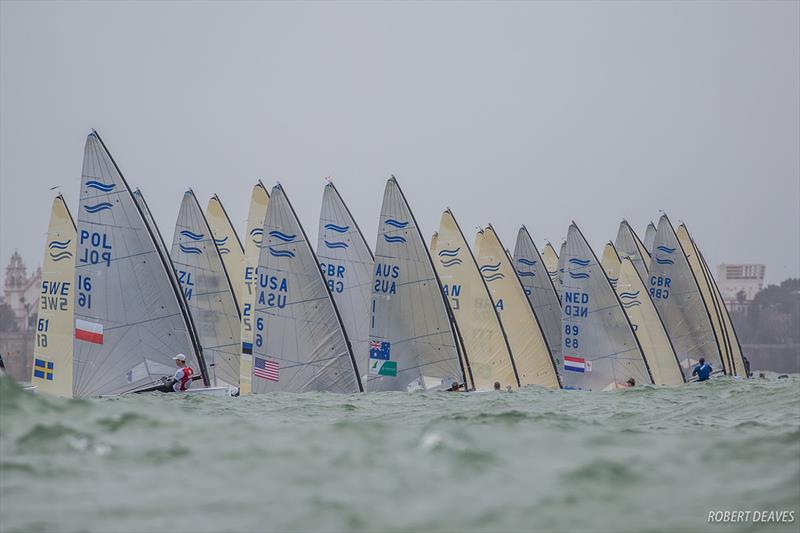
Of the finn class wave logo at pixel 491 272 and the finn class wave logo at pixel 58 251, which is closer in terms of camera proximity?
the finn class wave logo at pixel 58 251

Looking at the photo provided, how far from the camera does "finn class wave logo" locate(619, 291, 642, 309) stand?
44.8 meters

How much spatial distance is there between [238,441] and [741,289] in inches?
7811

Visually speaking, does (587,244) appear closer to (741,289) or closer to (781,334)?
(781,334)

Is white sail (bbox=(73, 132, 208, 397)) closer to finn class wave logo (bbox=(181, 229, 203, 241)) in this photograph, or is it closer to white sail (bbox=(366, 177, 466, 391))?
white sail (bbox=(366, 177, 466, 391))

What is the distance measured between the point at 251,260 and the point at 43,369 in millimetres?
10243

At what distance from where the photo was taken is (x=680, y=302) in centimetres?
4941

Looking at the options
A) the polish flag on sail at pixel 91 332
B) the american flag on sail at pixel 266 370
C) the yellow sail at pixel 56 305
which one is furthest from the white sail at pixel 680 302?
the polish flag on sail at pixel 91 332

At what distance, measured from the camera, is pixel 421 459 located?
31.8ft

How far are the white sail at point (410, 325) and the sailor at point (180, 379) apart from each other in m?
7.54

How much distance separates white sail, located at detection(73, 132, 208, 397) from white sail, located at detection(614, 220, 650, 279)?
105 ft

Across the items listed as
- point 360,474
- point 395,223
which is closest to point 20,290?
point 395,223

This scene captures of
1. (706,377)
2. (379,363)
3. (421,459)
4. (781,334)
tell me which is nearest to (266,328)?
(379,363)

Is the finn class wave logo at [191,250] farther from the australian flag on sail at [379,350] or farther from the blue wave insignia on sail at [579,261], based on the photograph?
the blue wave insignia on sail at [579,261]

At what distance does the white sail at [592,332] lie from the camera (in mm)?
40750
